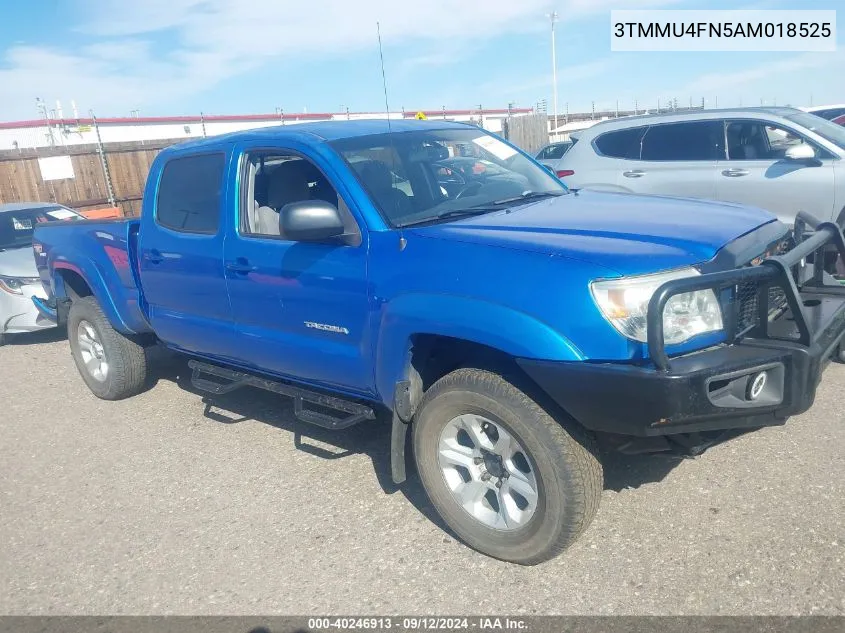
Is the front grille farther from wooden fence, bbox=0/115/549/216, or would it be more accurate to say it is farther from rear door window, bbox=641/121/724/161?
wooden fence, bbox=0/115/549/216

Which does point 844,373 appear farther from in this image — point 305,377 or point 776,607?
point 305,377

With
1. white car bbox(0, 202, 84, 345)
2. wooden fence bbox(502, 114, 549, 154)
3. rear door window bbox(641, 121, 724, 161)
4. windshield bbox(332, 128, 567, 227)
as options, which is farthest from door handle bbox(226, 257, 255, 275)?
wooden fence bbox(502, 114, 549, 154)

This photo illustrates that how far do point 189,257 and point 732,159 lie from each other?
5.65 meters

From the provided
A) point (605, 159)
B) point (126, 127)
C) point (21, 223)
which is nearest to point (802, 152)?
point (605, 159)

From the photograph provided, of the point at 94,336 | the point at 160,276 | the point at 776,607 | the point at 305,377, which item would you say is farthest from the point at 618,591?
the point at 94,336

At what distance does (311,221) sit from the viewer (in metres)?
3.47

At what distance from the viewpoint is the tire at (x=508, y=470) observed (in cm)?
297

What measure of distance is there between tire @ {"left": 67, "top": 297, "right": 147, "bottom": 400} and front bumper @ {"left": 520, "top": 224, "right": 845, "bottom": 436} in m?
3.95

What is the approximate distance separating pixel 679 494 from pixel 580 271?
1.53 m

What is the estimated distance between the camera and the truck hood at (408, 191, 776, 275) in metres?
2.88

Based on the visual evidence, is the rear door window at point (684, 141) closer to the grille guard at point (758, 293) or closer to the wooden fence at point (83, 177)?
the grille guard at point (758, 293)

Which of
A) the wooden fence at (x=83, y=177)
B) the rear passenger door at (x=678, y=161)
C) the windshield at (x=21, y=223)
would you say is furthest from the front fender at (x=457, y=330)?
the wooden fence at (x=83, y=177)

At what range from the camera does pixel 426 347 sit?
11.3 feet

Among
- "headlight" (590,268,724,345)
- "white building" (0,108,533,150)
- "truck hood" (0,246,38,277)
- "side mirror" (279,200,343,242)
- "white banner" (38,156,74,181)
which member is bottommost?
"truck hood" (0,246,38,277)
